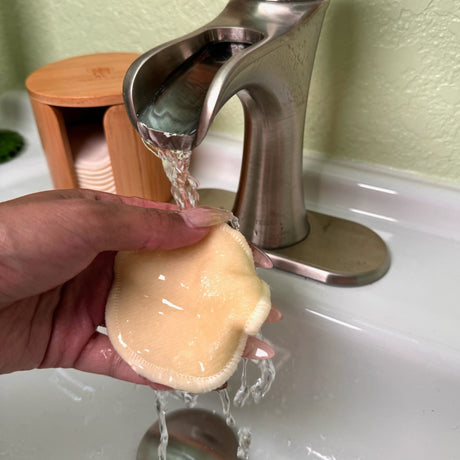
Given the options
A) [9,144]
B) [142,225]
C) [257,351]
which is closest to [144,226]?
[142,225]

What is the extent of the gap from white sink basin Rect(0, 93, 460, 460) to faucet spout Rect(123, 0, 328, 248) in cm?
9

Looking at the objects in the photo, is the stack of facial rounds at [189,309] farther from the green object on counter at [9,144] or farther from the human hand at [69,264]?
the green object on counter at [9,144]

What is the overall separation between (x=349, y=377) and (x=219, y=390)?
0.10 m

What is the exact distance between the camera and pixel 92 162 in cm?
45

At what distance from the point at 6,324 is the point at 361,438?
28 centimetres

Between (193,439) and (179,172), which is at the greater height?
(179,172)

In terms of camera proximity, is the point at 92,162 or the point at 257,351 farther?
the point at 92,162

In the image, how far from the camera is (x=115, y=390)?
1.42 ft

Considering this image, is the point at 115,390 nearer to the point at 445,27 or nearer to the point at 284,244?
the point at 284,244

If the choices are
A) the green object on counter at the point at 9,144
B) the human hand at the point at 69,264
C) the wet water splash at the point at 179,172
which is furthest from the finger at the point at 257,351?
the green object on counter at the point at 9,144

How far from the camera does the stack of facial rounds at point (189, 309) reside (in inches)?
11.4

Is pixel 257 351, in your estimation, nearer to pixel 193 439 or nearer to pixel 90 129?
pixel 193 439

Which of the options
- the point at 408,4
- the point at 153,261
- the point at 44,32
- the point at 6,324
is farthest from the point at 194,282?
the point at 44,32

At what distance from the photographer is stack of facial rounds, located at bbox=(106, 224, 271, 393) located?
0.29 meters
